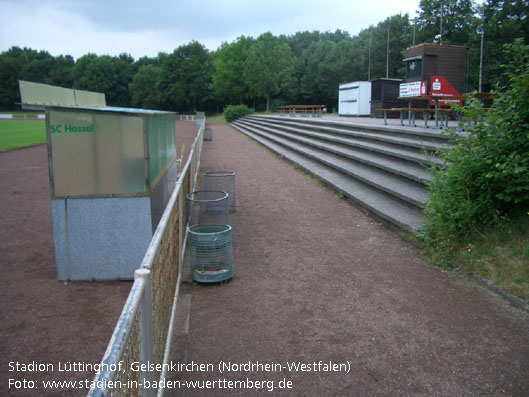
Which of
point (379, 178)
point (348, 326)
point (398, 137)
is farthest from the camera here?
→ point (398, 137)

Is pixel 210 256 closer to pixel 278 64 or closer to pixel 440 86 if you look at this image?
pixel 440 86

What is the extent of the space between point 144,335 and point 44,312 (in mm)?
3016

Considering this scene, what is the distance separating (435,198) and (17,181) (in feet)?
40.8

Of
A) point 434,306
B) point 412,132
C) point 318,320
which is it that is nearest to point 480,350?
point 434,306

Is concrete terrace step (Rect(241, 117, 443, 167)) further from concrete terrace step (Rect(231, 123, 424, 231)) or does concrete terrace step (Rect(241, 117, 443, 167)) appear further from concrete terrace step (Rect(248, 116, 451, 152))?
concrete terrace step (Rect(231, 123, 424, 231))

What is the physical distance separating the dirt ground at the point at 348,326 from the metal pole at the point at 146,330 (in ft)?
2.77

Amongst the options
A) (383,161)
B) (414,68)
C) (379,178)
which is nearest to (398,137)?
(383,161)

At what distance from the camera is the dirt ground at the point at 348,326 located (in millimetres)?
3404

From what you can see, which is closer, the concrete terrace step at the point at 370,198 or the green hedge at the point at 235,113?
the concrete terrace step at the point at 370,198

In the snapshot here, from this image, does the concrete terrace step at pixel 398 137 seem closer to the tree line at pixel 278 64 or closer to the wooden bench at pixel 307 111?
the wooden bench at pixel 307 111

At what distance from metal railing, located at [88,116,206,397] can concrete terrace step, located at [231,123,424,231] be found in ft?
13.8

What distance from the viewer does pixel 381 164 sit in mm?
9844

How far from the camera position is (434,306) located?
459 cm

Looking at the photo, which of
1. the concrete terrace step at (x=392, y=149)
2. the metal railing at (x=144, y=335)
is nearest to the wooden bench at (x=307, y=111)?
the concrete terrace step at (x=392, y=149)
